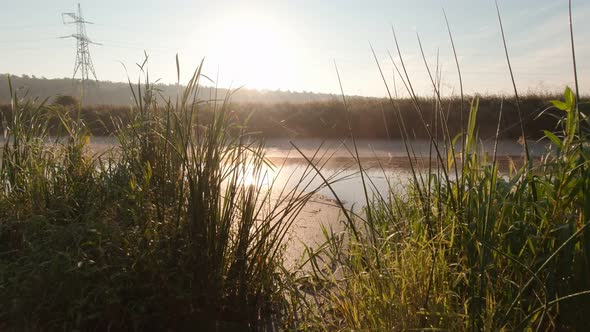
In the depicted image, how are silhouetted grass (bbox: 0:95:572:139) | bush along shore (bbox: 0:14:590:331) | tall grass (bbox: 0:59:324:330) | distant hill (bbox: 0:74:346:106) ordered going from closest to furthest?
bush along shore (bbox: 0:14:590:331) < tall grass (bbox: 0:59:324:330) < distant hill (bbox: 0:74:346:106) < silhouetted grass (bbox: 0:95:572:139)

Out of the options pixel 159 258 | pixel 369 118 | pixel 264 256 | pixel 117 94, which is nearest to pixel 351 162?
pixel 264 256

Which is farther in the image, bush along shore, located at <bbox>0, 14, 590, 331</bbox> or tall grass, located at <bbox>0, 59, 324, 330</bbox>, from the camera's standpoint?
tall grass, located at <bbox>0, 59, 324, 330</bbox>

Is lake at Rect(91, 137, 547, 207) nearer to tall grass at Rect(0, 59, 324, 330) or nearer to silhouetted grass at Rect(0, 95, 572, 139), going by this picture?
silhouetted grass at Rect(0, 95, 572, 139)

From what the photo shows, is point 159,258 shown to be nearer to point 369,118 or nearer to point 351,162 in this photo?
point 351,162

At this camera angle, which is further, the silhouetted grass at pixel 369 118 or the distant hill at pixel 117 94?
the silhouetted grass at pixel 369 118

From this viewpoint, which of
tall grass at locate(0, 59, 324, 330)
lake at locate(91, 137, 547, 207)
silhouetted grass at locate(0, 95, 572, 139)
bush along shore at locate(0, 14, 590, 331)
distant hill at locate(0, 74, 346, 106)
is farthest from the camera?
silhouetted grass at locate(0, 95, 572, 139)

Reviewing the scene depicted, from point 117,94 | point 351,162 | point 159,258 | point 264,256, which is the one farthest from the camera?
point 117,94

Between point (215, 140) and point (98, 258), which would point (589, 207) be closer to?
point (215, 140)

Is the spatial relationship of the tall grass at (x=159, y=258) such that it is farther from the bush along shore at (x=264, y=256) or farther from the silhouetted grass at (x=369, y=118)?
the silhouetted grass at (x=369, y=118)

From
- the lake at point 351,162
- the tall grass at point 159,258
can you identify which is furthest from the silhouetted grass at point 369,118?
the tall grass at point 159,258

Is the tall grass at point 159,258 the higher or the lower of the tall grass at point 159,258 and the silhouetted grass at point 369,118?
the lower

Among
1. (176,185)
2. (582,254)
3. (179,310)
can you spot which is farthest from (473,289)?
(176,185)

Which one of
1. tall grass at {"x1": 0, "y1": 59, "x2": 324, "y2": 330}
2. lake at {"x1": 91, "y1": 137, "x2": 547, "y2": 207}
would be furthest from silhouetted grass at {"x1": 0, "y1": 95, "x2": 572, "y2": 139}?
tall grass at {"x1": 0, "y1": 59, "x2": 324, "y2": 330}

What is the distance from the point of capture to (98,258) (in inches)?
61.7
